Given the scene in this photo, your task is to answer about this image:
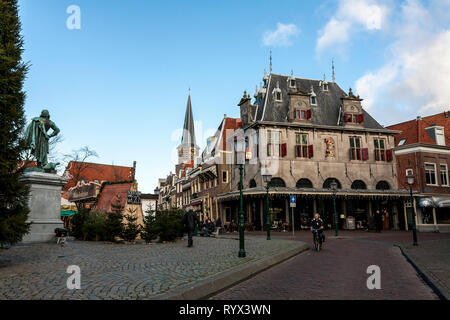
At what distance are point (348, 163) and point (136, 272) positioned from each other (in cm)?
2858

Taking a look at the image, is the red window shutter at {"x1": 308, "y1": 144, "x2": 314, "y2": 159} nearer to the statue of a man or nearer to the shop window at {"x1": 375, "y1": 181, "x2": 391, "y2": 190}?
the shop window at {"x1": 375, "y1": 181, "x2": 391, "y2": 190}

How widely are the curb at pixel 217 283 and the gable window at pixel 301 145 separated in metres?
22.1

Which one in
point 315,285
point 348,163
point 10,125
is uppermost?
point 348,163

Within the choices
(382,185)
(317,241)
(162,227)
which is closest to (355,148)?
(382,185)

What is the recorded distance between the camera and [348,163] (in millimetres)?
32125

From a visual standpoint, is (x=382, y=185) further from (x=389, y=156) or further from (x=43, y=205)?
(x=43, y=205)

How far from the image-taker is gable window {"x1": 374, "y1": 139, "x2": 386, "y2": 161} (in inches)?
1314

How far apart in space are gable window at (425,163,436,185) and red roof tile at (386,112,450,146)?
245 cm

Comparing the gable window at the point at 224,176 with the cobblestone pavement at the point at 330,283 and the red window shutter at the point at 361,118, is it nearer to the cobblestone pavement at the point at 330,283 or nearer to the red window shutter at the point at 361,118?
the red window shutter at the point at 361,118

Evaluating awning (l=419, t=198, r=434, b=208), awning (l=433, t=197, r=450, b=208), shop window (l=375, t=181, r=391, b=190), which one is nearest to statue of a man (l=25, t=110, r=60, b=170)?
shop window (l=375, t=181, r=391, b=190)

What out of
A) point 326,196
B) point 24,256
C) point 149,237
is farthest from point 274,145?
point 24,256

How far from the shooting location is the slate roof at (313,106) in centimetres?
3169
